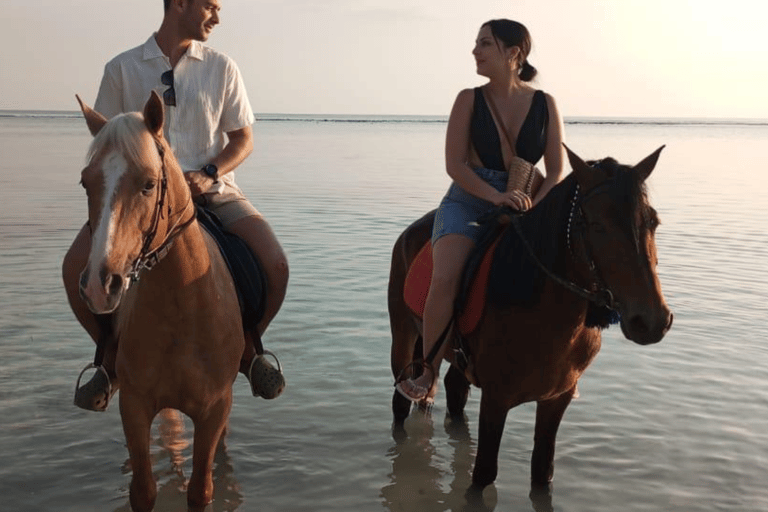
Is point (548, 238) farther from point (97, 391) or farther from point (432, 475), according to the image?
point (97, 391)

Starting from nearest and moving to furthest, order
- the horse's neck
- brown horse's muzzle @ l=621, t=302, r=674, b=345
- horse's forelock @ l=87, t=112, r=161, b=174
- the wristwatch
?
horse's forelock @ l=87, t=112, r=161, b=174 → the horse's neck → brown horse's muzzle @ l=621, t=302, r=674, b=345 → the wristwatch

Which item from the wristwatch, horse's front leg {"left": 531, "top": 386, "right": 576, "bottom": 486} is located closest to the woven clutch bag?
horse's front leg {"left": 531, "top": 386, "right": 576, "bottom": 486}

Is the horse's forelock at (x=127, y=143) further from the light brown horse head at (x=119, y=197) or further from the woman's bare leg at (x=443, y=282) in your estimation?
the woman's bare leg at (x=443, y=282)

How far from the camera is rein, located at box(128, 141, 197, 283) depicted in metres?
3.39

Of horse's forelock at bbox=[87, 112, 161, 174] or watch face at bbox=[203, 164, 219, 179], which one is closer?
horse's forelock at bbox=[87, 112, 161, 174]

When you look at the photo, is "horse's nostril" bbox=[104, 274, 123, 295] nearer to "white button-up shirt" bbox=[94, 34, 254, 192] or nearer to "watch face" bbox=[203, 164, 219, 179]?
"watch face" bbox=[203, 164, 219, 179]

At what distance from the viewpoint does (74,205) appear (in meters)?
18.1

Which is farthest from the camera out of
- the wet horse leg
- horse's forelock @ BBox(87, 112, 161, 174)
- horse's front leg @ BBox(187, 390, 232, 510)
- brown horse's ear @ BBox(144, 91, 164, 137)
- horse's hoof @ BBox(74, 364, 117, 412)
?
the wet horse leg

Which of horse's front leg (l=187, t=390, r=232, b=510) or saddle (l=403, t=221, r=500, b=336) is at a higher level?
saddle (l=403, t=221, r=500, b=336)

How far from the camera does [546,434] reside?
5211mm

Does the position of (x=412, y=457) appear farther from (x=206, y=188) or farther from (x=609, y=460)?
(x=206, y=188)

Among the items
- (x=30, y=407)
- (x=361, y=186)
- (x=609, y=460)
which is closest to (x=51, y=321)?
(x=30, y=407)

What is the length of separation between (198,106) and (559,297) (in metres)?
2.25

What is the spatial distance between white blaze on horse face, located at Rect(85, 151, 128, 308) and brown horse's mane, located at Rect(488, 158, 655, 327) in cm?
222
